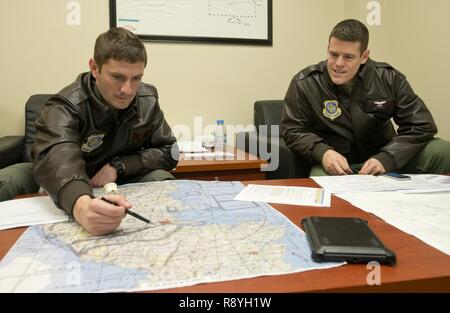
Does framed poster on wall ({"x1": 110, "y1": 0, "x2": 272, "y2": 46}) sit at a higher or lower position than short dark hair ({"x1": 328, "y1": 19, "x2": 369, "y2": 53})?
higher

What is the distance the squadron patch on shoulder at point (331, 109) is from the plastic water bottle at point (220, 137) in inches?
29.3

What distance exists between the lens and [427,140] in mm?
1632

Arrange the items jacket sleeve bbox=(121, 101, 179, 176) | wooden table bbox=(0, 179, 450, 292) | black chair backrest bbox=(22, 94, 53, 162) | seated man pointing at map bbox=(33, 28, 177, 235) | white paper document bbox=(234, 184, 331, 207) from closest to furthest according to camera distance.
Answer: wooden table bbox=(0, 179, 450, 292) < seated man pointing at map bbox=(33, 28, 177, 235) < white paper document bbox=(234, 184, 331, 207) < jacket sleeve bbox=(121, 101, 179, 176) < black chair backrest bbox=(22, 94, 53, 162)

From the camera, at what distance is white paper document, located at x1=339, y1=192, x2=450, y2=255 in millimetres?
730

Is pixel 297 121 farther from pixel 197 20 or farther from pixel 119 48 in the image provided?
pixel 197 20

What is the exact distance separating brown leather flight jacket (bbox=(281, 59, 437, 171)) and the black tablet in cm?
88

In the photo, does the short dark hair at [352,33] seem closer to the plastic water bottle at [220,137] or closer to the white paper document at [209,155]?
the white paper document at [209,155]

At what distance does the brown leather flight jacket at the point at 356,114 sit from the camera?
1.65m

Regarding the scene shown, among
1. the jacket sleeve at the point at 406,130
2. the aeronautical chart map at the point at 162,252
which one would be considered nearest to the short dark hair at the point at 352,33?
the jacket sleeve at the point at 406,130

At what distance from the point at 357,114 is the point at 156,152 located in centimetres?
94

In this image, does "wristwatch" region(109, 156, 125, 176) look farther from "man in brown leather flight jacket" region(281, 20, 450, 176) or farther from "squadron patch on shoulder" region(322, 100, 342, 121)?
"squadron patch on shoulder" region(322, 100, 342, 121)

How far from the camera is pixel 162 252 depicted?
64 cm

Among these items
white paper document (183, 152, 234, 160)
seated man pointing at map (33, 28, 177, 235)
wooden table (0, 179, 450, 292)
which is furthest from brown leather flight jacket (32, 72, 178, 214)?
white paper document (183, 152, 234, 160)
